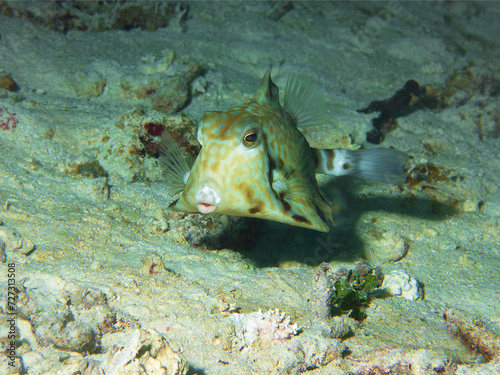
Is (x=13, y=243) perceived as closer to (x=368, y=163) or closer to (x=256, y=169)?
(x=256, y=169)

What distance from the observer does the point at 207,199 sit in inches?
86.4

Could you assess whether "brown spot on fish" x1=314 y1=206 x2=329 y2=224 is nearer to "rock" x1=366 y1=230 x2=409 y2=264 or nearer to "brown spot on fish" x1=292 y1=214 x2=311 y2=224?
"brown spot on fish" x1=292 y1=214 x2=311 y2=224

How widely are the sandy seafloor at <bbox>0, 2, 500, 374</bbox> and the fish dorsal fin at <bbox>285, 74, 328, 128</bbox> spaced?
4.91 ft

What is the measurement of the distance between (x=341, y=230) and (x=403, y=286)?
1143 mm

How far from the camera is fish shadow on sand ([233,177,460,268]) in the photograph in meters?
4.02

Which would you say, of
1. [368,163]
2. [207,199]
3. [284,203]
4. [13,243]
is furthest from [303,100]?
[13,243]

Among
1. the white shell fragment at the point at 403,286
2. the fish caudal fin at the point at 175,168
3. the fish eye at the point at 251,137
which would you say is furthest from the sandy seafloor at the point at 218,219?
the fish eye at the point at 251,137

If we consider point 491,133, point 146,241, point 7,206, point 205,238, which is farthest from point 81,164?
point 491,133

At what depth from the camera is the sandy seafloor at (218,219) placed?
2.27 meters

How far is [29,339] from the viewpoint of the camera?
6.44 ft

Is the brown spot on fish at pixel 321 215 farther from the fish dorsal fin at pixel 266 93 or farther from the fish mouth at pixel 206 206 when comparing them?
the fish dorsal fin at pixel 266 93

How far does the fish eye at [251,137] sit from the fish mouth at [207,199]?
455 millimetres

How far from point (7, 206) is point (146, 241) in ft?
4.77

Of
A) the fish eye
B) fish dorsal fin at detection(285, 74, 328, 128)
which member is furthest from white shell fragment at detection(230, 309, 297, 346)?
→ fish dorsal fin at detection(285, 74, 328, 128)
